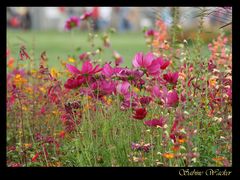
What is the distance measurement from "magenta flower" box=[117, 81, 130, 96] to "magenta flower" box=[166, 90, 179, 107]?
26 centimetres

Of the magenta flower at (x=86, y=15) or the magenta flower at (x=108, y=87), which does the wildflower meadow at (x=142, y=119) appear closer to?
the magenta flower at (x=108, y=87)

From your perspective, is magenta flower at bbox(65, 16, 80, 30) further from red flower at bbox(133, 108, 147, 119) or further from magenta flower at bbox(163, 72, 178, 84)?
red flower at bbox(133, 108, 147, 119)

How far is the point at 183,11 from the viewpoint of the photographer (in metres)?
4.63

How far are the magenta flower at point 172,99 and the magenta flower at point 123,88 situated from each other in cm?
26

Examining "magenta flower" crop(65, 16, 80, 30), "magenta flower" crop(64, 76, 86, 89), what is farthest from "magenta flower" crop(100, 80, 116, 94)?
"magenta flower" crop(65, 16, 80, 30)

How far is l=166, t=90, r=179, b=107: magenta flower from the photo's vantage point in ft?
10.7

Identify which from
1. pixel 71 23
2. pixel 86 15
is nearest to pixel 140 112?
pixel 86 15

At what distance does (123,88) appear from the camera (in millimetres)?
3414

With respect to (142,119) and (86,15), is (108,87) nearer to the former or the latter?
(142,119)

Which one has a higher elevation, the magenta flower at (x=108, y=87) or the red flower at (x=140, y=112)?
the magenta flower at (x=108, y=87)

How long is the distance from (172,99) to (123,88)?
1.02 feet

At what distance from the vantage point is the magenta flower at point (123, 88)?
3389 millimetres

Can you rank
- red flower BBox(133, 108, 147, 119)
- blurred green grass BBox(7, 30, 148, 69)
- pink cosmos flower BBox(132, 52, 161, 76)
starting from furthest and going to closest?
blurred green grass BBox(7, 30, 148, 69) → pink cosmos flower BBox(132, 52, 161, 76) → red flower BBox(133, 108, 147, 119)

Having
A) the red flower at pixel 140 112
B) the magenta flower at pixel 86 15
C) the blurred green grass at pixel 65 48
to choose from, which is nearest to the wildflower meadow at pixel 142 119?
the red flower at pixel 140 112
